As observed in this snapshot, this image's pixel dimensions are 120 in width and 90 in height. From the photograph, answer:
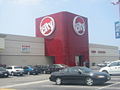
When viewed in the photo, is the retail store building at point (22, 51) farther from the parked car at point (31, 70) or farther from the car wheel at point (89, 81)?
the car wheel at point (89, 81)

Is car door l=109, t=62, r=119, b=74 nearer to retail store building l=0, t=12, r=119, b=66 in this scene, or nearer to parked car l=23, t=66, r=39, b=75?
parked car l=23, t=66, r=39, b=75

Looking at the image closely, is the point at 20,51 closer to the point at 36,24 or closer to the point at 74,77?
the point at 36,24

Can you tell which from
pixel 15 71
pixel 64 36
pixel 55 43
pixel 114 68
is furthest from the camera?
pixel 55 43

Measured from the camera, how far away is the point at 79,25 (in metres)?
54.8

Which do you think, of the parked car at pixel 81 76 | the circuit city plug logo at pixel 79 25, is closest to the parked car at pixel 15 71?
the parked car at pixel 81 76

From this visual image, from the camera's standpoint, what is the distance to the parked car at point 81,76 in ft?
57.9

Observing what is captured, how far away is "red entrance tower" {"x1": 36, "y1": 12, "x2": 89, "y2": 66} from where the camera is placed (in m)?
51.5

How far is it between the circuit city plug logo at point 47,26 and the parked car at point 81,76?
33.4m

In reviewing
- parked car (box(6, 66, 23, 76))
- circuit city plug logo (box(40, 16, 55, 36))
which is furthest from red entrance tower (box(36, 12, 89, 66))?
parked car (box(6, 66, 23, 76))

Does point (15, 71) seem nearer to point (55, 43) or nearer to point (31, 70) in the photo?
point (31, 70)

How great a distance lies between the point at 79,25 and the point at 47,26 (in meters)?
6.72

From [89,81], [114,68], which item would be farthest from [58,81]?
[114,68]

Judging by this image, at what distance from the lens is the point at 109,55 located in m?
82.8

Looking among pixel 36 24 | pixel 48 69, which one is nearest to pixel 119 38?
pixel 48 69
